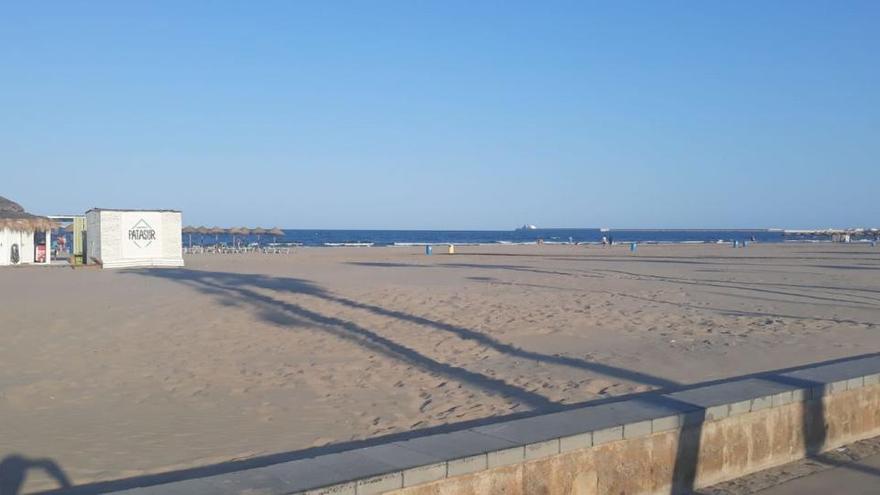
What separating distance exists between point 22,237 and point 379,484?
105 ft

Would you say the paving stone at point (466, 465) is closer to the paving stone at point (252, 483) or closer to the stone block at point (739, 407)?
the paving stone at point (252, 483)

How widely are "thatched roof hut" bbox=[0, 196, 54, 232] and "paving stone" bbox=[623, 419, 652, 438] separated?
102 feet

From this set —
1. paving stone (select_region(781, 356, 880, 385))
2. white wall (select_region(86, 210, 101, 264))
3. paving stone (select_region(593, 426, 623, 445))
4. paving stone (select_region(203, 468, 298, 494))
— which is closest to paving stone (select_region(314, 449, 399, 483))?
paving stone (select_region(203, 468, 298, 494))

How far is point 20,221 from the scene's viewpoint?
3105cm

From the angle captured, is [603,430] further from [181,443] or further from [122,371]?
[122,371]

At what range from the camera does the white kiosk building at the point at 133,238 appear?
2945 centimetres

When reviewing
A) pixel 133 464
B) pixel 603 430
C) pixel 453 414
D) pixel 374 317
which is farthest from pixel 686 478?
pixel 374 317

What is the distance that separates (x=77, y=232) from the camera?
3381 cm

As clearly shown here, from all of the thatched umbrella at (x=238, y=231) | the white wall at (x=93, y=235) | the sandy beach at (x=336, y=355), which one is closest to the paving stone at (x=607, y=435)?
the sandy beach at (x=336, y=355)

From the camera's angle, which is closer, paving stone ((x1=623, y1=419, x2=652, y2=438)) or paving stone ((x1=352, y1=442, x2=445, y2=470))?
paving stone ((x1=352, y1=442, x2=445, y2=470))

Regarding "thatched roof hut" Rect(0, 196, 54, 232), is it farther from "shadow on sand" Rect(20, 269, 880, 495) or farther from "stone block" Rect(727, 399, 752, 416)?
"stone block" Rect(727, 399, 752, 416)

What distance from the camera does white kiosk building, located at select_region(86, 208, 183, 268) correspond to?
29.5m

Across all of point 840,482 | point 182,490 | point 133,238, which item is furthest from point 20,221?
point 840,482

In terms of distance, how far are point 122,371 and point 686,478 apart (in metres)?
6.98
